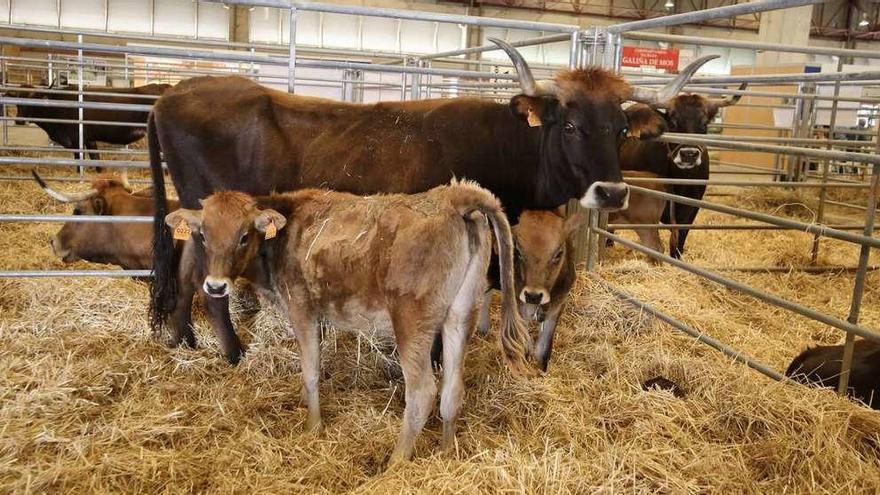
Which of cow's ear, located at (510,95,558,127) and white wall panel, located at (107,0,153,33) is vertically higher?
white wall panel, located at (107,0,153,33)

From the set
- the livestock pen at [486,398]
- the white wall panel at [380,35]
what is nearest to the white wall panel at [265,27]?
the white wall panel at [380,35]

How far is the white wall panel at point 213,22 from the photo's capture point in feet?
69.1

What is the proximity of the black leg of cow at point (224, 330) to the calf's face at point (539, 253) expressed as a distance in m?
1.86

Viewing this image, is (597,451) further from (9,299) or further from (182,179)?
(9,299)

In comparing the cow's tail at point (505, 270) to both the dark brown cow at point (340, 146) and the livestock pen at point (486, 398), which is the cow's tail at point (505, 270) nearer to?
the livestock pen at point (486, 398)

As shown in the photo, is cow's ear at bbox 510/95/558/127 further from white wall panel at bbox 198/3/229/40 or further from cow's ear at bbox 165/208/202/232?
white wall panel at bbox 198/3/229/40

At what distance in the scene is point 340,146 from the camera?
4.30 m

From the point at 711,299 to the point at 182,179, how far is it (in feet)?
14.0

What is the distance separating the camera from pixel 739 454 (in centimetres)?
298

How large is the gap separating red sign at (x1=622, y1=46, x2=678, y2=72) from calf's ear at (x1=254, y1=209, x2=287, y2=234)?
19.0m

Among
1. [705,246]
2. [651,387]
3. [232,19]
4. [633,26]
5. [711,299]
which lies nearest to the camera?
[651,387]

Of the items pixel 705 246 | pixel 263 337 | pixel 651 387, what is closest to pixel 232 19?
pixel 705 246

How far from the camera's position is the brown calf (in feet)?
13.2

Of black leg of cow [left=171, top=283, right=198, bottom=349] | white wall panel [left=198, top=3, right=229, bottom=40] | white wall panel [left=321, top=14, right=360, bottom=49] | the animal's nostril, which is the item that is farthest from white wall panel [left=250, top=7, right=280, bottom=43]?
the animal's nostril
